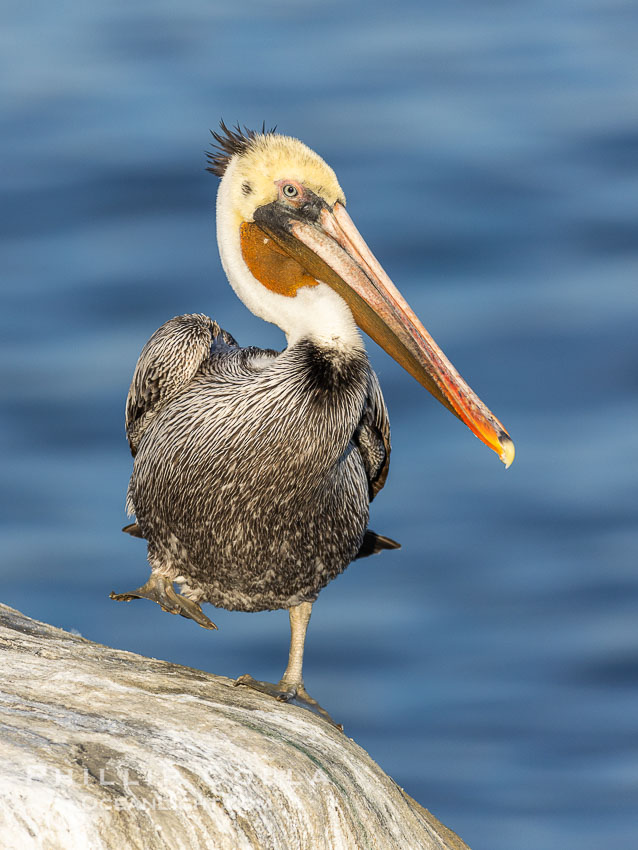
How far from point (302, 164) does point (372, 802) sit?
2312mm

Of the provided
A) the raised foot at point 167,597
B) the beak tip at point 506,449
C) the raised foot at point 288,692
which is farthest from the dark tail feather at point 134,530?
the beak tip at point 506,449

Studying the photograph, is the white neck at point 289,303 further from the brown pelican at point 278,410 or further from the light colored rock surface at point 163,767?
the light colored rock surface at point 163,767

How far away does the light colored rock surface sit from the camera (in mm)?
2945

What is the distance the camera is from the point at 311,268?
4773mm

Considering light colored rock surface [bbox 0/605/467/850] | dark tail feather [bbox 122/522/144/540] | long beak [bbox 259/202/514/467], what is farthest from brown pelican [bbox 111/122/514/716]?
light colored rock surface [bbox 0/605/467/850]

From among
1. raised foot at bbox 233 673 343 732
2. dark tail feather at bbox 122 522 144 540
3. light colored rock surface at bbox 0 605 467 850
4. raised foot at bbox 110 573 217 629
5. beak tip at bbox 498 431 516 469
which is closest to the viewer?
light colored rock surface at bbox 0 605 467 850

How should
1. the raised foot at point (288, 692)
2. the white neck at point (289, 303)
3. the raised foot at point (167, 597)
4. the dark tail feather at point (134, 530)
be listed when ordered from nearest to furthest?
the white neck at point (289, 303) < the raised foot at point (288, 692) < the raised foot at point (167, 597) < the dark tail feather at point (134, 530)

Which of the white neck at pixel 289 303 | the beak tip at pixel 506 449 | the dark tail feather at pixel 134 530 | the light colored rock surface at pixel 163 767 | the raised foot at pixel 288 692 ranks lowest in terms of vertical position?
the light colored rock surface at pixel 163 767

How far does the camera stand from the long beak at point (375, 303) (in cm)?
463

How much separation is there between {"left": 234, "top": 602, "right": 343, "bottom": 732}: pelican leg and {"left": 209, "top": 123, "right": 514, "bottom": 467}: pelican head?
123 cm

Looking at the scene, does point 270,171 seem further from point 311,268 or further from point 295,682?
point 295,682

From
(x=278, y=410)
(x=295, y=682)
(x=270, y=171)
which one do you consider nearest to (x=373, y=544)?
(x=295, y=682)

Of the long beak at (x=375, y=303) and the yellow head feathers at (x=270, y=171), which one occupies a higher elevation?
the yellow head feathers at (x=270, y=171)

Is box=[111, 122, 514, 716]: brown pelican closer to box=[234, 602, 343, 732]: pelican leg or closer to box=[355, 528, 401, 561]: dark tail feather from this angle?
box=[234, 602, 343, 732]: pelican leg
